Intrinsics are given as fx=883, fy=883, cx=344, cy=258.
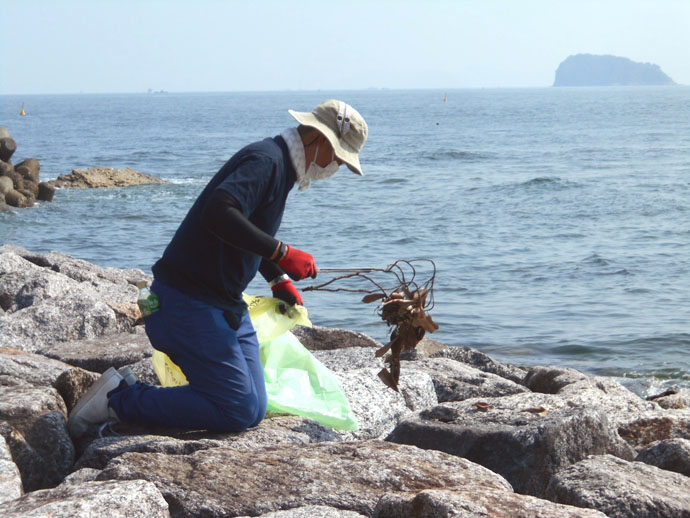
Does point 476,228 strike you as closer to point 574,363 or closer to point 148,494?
point 574,363

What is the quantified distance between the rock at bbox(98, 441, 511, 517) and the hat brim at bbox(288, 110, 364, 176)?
51.6 inches

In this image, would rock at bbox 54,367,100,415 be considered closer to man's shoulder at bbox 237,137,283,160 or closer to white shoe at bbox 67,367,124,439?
white shoe at bbox 67,367,124,439

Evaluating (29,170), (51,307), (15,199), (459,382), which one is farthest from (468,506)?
(29,170)

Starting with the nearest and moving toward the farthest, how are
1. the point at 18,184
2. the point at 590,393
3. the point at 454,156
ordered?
1. the point at 590,393
2. the point at 18,184
3. the point at 454,156

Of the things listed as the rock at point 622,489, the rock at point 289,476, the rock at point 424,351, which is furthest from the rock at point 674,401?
the rock at point 289,476

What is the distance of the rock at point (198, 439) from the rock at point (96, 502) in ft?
2.51

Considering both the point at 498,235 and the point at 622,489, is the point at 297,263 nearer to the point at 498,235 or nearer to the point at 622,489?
the point at 622,489

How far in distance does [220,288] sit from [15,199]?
20.6 metres

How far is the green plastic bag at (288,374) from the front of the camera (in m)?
4.59

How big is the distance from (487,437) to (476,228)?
14.9 m

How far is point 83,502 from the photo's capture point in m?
2.84

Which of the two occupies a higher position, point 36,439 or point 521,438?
point 521,438

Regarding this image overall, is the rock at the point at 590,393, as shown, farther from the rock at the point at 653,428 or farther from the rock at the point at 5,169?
the rock at the point at 5,169

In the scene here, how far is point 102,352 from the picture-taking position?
5.77 metres
